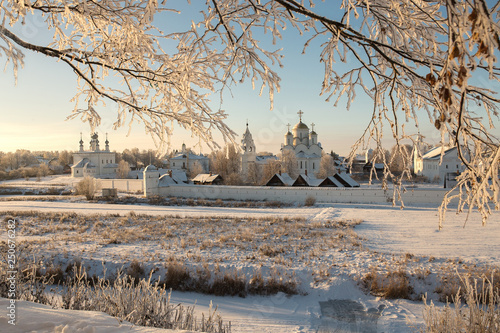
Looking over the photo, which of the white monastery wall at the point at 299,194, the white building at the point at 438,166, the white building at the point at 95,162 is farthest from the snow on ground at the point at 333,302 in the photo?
the white building at the point at 95,162

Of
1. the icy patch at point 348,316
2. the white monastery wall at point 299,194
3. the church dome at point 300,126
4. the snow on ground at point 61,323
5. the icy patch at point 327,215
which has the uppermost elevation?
the church dome at point 300,126

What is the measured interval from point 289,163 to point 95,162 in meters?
36.3

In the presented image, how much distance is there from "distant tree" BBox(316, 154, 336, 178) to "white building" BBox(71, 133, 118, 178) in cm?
3618

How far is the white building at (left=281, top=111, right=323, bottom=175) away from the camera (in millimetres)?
47000

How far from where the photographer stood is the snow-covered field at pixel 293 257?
607 cm

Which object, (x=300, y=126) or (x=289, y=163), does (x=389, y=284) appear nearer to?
(x=289, y=163)

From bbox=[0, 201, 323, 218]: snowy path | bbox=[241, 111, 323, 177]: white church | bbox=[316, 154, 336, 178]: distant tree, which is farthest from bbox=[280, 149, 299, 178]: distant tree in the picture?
bbox=[0, 201, 323, 218]: snowy path

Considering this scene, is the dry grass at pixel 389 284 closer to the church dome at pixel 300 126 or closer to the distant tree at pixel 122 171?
the church dome at pixel 300 126

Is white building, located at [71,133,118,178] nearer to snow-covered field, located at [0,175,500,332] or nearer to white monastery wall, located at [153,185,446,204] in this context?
white monastery wall, located at [153,185,446,204]

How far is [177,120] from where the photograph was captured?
4117 millimetres

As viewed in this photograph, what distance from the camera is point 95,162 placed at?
188 ft

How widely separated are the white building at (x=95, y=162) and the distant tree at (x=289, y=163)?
3162 cm

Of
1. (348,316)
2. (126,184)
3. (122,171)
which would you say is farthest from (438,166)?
(122,171)

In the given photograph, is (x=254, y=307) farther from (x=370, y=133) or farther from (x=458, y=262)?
(x=458, y=262)
